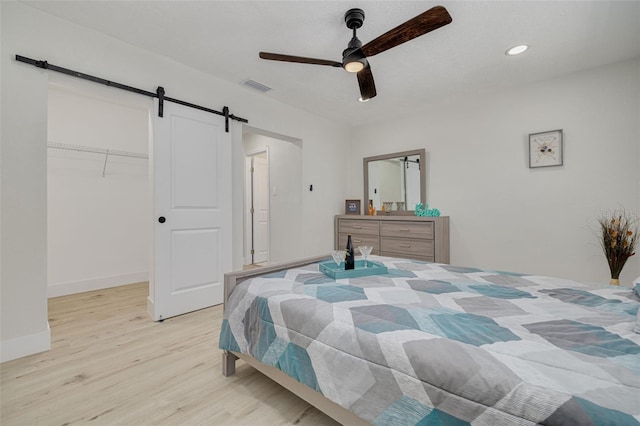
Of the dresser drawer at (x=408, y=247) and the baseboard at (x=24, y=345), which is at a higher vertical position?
the dresser drawer at (x=408, y=247)

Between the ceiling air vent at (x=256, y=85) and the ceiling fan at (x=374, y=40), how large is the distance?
3.88ft

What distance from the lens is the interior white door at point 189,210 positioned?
2621mm

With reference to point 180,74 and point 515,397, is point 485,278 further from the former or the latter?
point 180,74

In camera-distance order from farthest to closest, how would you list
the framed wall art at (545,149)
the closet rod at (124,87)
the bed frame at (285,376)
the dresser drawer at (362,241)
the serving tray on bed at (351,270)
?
the dresser drawer at (362,241) < the framed wall art at (545,149) < the closet rod at (124,87) < the serving tray on bed at (351,270) < the bed frame at (285,376)

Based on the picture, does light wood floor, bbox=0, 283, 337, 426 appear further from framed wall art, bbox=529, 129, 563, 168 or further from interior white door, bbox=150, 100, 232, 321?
framed wall art, bbox=529, 129, 563, 168

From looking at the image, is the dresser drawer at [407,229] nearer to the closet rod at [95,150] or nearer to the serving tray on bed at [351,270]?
the serving tray on bed at [351,270]

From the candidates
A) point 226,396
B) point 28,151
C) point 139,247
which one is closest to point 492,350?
point 226,396

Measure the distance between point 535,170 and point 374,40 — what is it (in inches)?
99.7

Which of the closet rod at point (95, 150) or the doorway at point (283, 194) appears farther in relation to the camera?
the doorway at point (283, 194)

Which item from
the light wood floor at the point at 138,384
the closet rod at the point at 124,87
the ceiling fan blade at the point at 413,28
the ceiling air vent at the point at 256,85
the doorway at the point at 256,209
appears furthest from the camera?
the doorway at the point at 256,209

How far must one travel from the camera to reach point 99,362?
6.22 ft

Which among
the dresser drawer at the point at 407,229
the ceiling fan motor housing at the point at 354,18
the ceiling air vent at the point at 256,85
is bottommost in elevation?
the dresser drawer at the point at 407,229

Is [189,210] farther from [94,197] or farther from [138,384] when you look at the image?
[94,197]

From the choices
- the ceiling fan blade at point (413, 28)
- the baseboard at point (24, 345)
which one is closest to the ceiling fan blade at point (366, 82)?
the ceiling fan blade at point (413, 28)
